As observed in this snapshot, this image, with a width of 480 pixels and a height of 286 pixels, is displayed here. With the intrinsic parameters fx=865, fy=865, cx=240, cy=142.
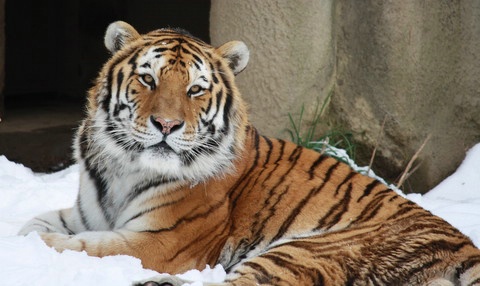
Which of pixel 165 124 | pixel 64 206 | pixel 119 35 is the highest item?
pixel 119 35

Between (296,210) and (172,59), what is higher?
(172,59)

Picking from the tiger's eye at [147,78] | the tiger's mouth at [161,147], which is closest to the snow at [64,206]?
the tiger's mouth at [161,147]

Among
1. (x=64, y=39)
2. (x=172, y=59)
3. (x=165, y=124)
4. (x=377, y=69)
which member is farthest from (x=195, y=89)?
(x=64, y=39)

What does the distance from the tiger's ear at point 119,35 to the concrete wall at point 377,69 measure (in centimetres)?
191

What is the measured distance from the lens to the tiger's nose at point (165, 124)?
10.8ft

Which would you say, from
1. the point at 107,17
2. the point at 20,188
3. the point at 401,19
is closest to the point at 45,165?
the point at 20,188

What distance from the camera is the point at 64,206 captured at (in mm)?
4570

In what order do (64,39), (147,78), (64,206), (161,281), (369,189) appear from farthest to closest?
(64,39) → (64,206) → (369,189) → (147,78) → (161,281)

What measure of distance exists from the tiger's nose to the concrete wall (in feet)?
7.38

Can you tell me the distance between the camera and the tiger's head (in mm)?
3350

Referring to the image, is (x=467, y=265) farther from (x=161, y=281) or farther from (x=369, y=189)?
(x=161, y=281)

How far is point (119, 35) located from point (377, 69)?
2269mm

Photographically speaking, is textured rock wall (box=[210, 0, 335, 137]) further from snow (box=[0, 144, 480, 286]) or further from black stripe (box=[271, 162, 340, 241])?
black stripe (box=[271, 162, 340, 241])

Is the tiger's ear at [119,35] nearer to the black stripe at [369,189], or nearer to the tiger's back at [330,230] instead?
the tiger's back at [330,230]
